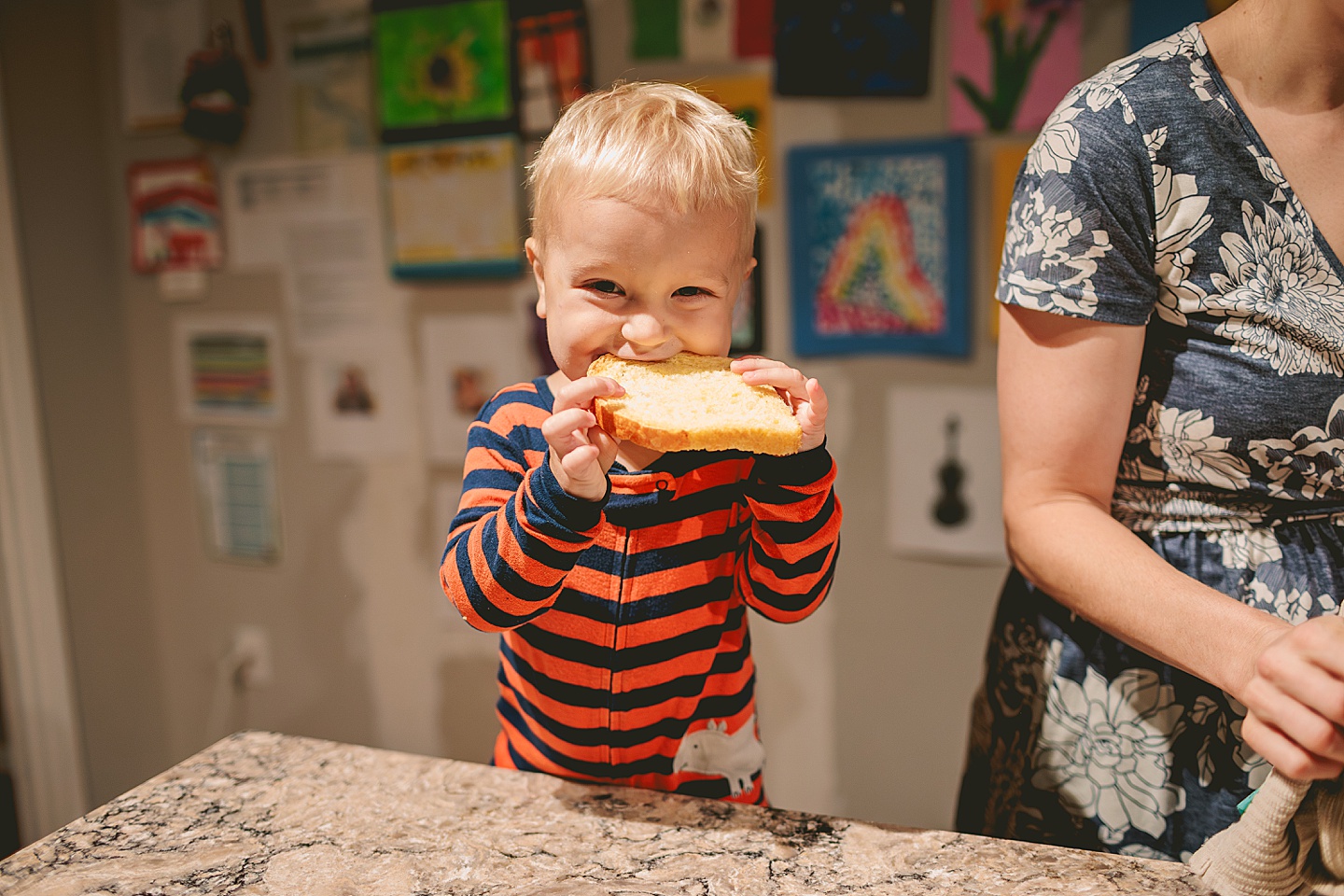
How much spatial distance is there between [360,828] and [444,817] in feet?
0.23

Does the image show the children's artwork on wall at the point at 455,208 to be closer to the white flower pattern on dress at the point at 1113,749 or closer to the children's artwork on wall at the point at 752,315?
the children's artwork on wall at the point at 752,315

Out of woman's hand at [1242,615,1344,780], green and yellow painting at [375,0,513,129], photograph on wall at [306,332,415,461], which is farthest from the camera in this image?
photograph on wall at [306,332,415,461]

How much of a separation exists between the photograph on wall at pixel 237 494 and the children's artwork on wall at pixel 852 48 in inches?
62.2

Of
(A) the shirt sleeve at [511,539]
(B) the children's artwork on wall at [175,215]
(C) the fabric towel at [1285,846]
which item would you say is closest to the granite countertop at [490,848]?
(C) the fabric towel at [1285,846]

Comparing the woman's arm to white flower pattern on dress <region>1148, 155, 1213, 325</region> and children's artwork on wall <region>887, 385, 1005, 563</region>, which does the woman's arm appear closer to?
white flower pattern on dress <region>1148, 155, 1213, 325</region>

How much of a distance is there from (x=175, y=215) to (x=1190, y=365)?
231cm

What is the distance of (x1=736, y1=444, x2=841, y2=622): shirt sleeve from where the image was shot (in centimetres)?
82

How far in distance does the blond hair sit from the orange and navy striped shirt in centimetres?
23

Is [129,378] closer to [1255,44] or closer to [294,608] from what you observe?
[294,608]

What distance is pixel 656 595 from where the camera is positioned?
0.90 metres

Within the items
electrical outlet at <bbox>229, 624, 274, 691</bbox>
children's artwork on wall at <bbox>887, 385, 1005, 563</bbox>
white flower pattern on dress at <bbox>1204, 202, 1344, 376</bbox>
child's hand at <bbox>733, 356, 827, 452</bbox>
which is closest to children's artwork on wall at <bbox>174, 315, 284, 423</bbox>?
electrical outlet at <bbox>229, 624, 274, 691</bbox>

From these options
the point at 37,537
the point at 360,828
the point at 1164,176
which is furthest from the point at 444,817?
the point at 37,537

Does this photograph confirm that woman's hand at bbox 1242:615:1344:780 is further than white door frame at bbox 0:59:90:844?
No

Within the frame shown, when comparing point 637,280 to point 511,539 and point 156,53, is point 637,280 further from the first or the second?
point 156,53
